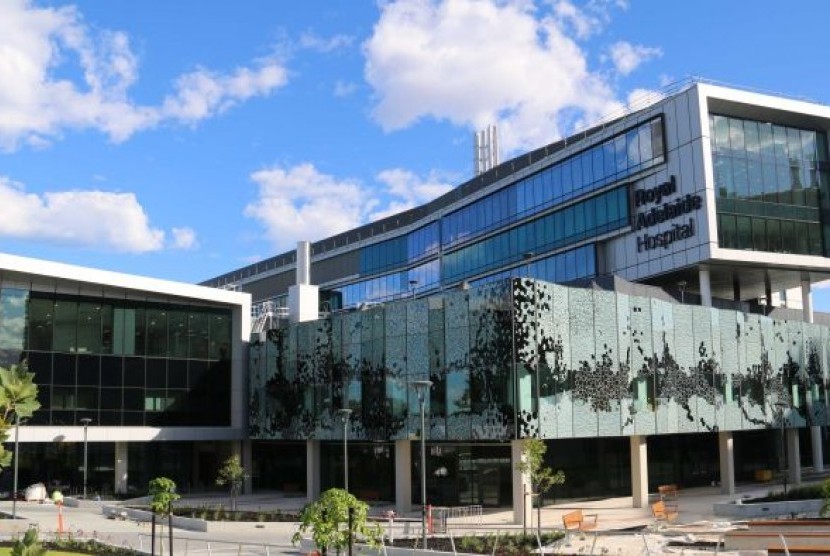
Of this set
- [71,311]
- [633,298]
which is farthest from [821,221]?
[71,311]

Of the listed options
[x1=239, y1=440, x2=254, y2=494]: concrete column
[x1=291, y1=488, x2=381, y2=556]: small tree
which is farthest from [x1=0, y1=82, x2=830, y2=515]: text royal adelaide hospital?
[x1=291, y1=488, x2=381, y2=556]: small tree

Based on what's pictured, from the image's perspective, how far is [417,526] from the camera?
37.6m

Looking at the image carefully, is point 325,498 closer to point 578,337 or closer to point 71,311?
point 578,337

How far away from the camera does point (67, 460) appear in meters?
55.9

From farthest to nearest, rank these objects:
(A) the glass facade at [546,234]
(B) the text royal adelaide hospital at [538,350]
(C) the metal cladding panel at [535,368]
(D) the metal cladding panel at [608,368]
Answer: (A) the glass facade at [546,234] → (D) the metal cladding panel at [608,368] → (B) the text royal adelaide hospital at [538,350] → (C) the metal cladding panel at [535,368]

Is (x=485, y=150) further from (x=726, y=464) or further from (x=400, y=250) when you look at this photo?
(x=726, y=464)

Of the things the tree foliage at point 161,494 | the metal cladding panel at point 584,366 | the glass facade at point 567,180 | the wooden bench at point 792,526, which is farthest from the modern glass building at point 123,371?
the wooden bench at point 792,526

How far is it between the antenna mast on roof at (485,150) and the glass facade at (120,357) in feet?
121

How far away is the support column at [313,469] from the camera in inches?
2140

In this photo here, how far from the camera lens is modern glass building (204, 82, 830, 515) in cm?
4306

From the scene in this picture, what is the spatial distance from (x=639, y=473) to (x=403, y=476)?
39.4 ft

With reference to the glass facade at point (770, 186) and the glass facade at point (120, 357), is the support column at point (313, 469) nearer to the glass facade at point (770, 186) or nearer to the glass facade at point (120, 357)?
the glass facade at point (120, 357)

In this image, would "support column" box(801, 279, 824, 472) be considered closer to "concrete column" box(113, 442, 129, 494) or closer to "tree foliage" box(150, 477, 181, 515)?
"concrete column" box(113, 442, 129, 494)

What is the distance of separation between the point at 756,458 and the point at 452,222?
3229cm
